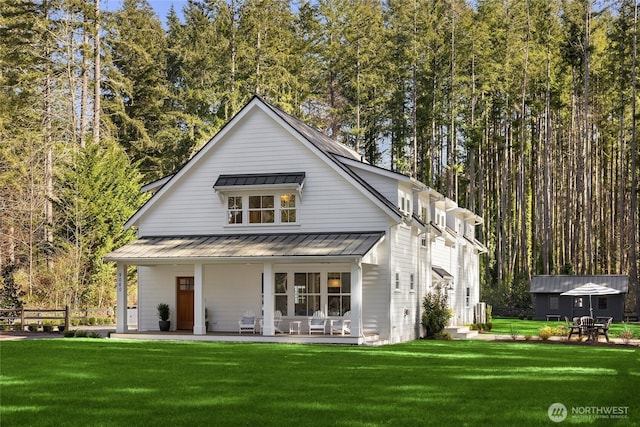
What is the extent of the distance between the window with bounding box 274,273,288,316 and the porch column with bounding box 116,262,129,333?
5616mm

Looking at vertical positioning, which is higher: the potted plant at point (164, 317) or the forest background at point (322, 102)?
the forest background at point (322, 102)

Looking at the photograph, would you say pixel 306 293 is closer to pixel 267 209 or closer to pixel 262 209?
pixel 267 209

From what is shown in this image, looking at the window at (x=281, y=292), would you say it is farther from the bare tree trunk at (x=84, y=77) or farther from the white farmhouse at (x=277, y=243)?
the bare tree trunk at (x=84, y=77)

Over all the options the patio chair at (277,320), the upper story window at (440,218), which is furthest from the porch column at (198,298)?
the upper story window at (440,218)

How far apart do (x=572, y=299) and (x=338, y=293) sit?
83.2 feet

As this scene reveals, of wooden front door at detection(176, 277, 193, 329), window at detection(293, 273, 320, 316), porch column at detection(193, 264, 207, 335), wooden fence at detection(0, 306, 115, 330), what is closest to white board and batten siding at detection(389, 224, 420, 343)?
window at detection(293, 273, 320, 316)

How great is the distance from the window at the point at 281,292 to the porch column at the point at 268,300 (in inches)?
82.4

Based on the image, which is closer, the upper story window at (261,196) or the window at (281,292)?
the upper story window at (261,196)

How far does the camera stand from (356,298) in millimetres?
28875

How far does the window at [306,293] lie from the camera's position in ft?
104

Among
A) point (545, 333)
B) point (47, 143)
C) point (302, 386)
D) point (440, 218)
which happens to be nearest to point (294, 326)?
point (545, 333)

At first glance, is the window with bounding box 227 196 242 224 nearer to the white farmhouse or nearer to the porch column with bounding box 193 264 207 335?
the white farmhouse

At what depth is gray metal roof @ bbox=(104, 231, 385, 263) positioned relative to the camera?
95.6ft

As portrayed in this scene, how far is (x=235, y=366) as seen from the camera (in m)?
19.3
